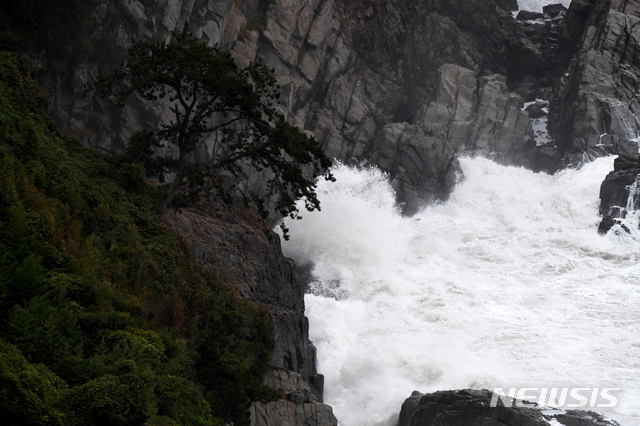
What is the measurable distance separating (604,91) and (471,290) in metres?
30.9

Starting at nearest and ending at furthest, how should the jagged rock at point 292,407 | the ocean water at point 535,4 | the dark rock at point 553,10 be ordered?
the jagged rock at point 292,407 < the dark rock at point 553,10 < the ocean water at point 535,4

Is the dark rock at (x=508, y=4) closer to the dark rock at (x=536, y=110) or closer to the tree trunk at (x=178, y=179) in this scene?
the dark rock at (x=536, y=110)

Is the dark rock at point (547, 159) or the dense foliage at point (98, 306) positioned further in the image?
the dark rock at point (547, 159)

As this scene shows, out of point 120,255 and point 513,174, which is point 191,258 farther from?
point 513,174

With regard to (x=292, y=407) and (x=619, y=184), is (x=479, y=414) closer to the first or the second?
(x=292, y=407)

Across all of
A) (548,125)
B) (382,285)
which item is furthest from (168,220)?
(548,125)

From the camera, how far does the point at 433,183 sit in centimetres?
5094

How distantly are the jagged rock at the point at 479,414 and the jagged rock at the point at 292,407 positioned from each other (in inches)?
248

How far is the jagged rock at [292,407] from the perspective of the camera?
14.0 metres

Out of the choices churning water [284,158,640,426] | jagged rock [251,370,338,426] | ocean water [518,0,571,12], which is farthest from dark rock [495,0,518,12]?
jagged rock [251,370,338,426]

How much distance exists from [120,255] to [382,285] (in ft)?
90.4

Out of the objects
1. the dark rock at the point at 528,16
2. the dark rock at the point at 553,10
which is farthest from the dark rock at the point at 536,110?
the dark rock at the point at 553,10

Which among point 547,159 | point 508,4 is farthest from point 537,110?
point 508,4

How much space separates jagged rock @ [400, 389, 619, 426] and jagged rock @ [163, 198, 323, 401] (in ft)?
13.3
